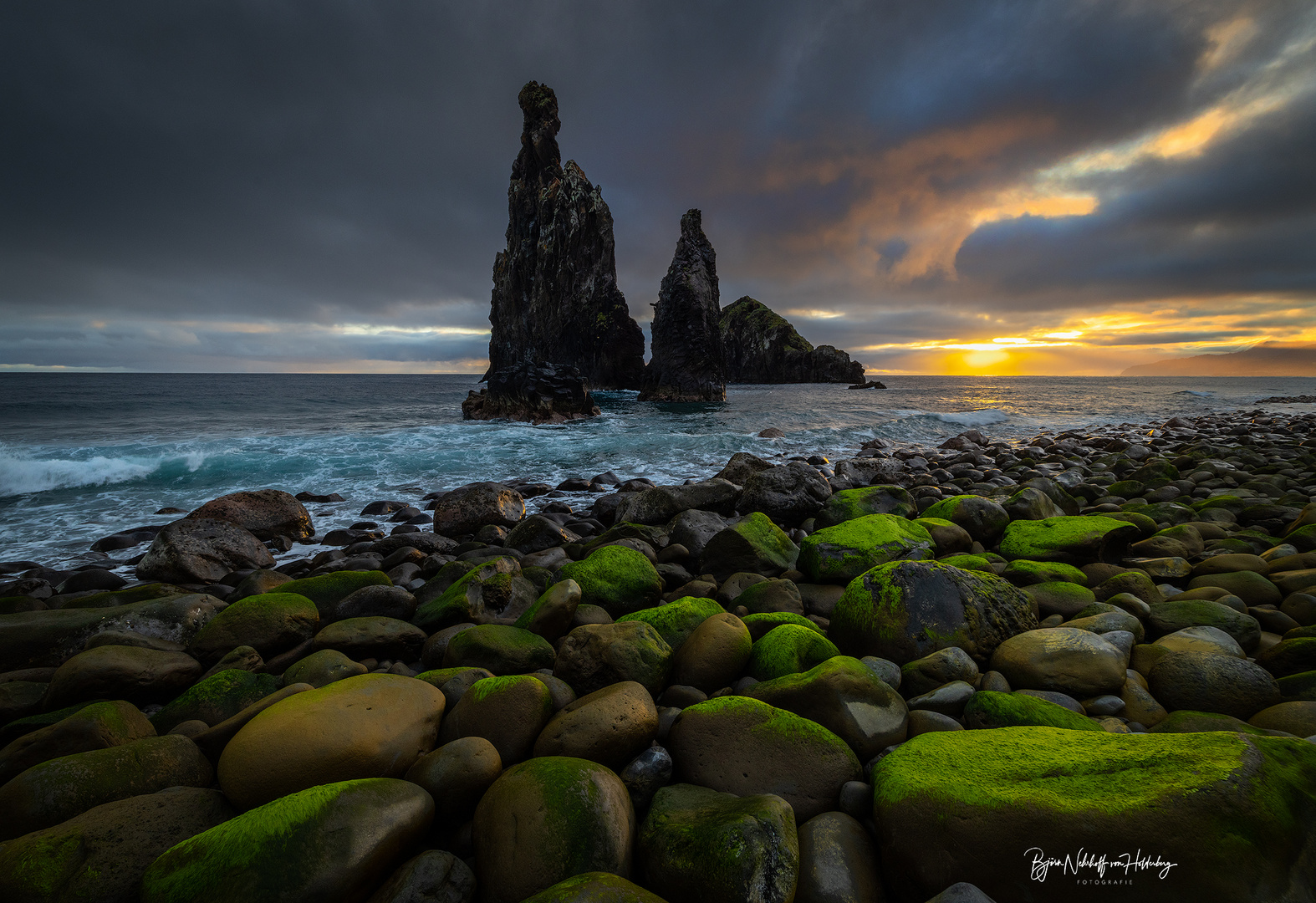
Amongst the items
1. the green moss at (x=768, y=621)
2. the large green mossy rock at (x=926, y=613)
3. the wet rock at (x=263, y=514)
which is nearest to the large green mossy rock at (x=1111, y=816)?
the large green mossy rock at (x=926, y=613)

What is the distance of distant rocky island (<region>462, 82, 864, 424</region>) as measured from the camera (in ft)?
160

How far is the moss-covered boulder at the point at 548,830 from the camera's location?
1.85 m

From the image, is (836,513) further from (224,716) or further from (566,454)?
(566,454)

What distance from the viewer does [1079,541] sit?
16.3ft

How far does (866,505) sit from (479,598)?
16.9 feet

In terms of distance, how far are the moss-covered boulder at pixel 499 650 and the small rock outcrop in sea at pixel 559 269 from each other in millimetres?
54930

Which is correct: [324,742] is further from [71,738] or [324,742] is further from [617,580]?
[617,580]

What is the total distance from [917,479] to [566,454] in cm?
1011

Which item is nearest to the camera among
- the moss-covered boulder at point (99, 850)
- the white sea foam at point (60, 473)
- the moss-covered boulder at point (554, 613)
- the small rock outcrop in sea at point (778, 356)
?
the moss-covered boulder at point (99, 850)

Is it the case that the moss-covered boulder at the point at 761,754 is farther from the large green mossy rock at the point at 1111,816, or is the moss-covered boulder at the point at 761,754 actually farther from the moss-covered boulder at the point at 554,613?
the moss-covered boulder at the point at 554,613

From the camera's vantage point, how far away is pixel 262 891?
1.70 meters

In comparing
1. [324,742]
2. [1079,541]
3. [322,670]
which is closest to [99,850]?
[324,742]
